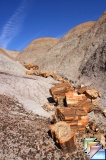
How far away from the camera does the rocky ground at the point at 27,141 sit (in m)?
6.71

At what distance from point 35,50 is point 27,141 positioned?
52.6 m

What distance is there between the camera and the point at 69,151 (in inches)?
281

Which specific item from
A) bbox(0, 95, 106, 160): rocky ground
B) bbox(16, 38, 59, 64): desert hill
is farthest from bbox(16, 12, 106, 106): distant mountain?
bbox(16, 38, 59, 64): desert hill

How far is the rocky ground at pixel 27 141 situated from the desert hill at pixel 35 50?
147 ft

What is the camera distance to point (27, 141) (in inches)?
291

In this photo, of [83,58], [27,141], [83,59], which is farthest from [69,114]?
[83,58]

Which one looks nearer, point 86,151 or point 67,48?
point 86,151

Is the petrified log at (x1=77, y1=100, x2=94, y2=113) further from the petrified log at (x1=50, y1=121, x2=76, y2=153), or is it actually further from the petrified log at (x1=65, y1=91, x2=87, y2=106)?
the petrified log at (x1=50, y1=121, x2=76, y2=153)

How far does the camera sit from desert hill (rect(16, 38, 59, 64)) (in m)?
55.7

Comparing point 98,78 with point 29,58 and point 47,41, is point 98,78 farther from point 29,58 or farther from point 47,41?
point 47,41

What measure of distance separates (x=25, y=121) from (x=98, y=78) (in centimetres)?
1370

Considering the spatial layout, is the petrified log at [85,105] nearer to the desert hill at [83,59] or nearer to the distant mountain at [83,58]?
the distant mountain at [83,58]

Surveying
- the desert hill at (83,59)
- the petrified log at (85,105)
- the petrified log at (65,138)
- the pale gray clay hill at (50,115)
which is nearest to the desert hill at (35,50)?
the desert hill at (83,59)

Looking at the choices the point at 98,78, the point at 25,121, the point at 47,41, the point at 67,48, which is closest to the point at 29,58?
the point at 47,41
